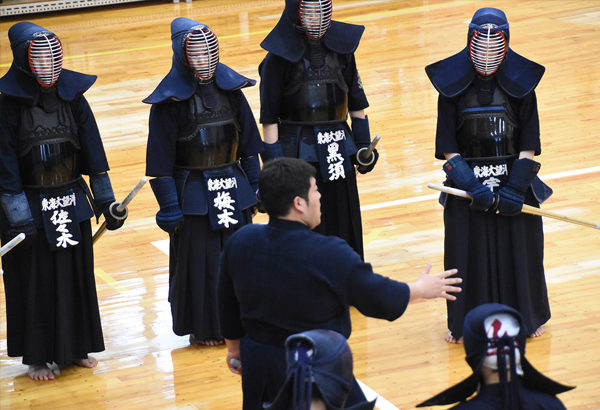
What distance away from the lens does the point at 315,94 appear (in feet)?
19.1

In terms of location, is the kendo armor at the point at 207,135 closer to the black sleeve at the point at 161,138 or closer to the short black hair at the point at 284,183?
the black sleeve at the point at 161,138

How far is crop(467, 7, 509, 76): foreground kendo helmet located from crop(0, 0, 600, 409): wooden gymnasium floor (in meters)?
1.52

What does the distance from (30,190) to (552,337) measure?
289cm

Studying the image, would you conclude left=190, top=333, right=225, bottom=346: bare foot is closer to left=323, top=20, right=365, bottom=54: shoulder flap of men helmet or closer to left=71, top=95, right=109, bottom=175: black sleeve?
left=71, top=95, right=109, bottom=175: black sleeve

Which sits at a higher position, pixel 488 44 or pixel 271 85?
pixel 488 44

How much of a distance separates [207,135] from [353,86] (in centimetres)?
105

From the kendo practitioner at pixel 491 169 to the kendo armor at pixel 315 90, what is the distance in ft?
2.18

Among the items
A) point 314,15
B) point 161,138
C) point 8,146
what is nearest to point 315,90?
point 314,15

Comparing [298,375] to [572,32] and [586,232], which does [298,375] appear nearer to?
[586,232]

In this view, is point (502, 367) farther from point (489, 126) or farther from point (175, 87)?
point (175, 87)

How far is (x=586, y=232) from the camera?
22.5 feet

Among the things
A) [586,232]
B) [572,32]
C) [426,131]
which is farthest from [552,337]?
[572,32]

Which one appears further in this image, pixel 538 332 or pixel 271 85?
pixel 271 85

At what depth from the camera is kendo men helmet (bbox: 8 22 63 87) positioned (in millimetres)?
5098
